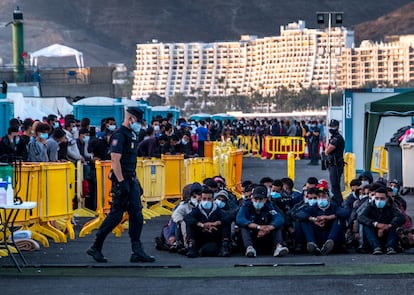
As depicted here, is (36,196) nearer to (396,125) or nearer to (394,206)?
(394,206)

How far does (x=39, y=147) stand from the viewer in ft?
62.2

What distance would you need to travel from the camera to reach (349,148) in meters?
37.6

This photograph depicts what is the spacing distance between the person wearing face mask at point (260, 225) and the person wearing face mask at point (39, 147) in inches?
146

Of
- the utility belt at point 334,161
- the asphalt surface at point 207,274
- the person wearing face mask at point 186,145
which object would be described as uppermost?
the person wearing face mask at point 186,145

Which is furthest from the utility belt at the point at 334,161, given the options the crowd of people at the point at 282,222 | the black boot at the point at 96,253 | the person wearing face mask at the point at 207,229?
the black boot at the point at 96,253

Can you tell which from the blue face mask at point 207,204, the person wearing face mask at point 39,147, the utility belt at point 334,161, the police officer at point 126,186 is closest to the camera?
the police officer at point 126,186

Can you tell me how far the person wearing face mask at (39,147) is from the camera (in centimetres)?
1894

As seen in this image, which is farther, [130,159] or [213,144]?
[213,144]

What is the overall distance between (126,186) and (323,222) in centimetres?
251

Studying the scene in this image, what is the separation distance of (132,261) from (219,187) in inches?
112

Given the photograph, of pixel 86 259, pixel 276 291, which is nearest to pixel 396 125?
pixel 86 259

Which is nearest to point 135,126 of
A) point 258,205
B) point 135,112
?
point 135,112

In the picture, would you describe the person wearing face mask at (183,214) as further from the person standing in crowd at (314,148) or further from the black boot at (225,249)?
the person standing in crowd at (314,148)

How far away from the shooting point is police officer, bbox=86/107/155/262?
600 inches
